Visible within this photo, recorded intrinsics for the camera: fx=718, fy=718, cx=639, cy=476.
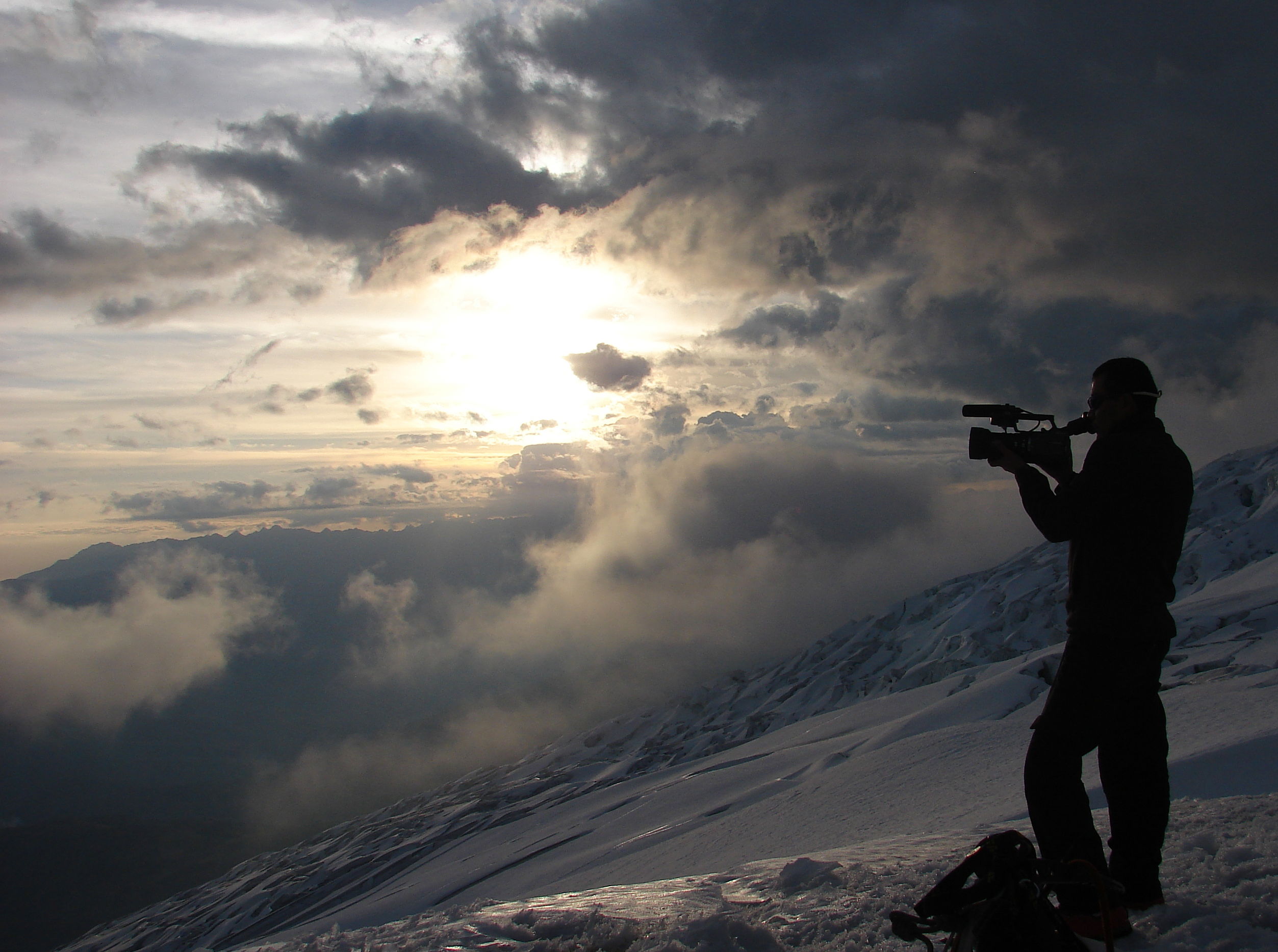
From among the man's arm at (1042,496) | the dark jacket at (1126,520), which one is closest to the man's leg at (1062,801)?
the dark jacket at (1126,520)

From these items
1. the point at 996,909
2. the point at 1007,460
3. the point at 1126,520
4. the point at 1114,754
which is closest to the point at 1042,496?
the point at 1007,460

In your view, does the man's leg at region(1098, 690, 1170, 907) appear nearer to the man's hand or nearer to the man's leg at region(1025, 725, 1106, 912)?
the man's leg at region(1025, 725, 1106, 912)

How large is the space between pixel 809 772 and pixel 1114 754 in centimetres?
2295

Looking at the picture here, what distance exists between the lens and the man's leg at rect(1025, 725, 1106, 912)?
398 centimetres

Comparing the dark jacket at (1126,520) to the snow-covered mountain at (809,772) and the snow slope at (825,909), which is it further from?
the snow-covered mountain at (809,772)

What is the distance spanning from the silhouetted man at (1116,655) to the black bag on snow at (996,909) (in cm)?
83

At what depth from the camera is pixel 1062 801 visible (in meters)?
4.03

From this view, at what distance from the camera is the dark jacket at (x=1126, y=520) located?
392 cm

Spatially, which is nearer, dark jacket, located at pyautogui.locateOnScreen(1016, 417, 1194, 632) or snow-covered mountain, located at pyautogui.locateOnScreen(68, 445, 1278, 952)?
dark jacket, located at pyautogui.locateOnScreen(1016, 417, 1194, 632)

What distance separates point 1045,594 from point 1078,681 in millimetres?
141641

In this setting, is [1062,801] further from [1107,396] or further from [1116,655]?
[1107,396]

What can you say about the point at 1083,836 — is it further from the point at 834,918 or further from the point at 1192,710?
the point at 1192,710

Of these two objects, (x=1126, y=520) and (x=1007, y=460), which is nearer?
(x=1126, y=520)

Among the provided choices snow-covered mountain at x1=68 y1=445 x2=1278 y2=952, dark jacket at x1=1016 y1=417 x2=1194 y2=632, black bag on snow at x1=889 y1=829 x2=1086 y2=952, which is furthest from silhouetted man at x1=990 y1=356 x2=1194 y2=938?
snow-covered mountain at x1=68 y1=445 x2=1278 y2=952
